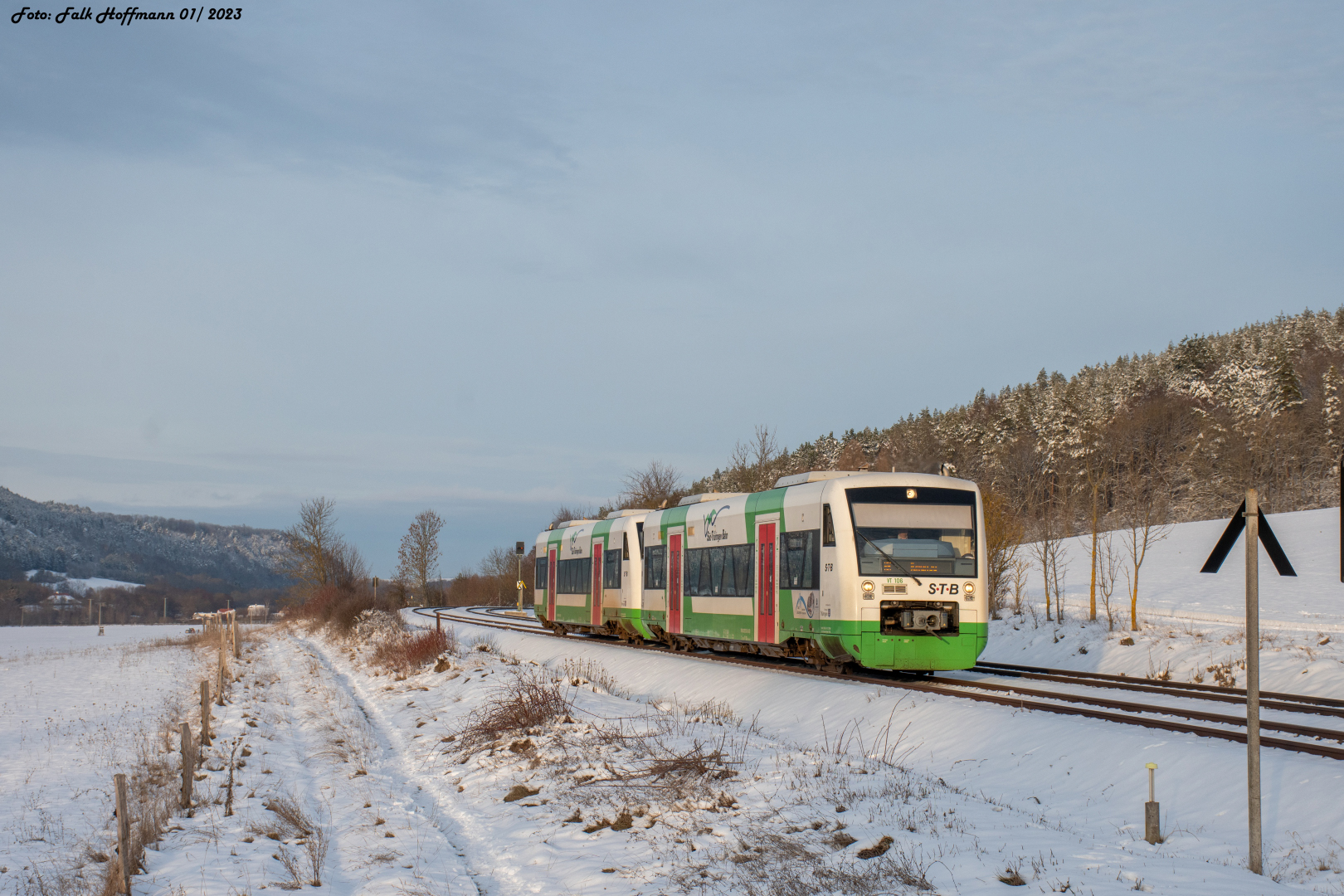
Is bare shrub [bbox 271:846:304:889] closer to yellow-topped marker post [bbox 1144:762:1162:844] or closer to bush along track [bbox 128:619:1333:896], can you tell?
bush along track [bbox 128:619:1333:896]

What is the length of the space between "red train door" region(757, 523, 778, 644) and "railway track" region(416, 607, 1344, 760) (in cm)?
75

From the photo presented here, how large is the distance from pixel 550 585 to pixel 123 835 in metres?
29.3

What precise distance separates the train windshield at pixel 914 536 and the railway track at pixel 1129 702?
1966mm

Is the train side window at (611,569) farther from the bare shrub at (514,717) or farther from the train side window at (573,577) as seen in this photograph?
the bare shrub at (514,717)

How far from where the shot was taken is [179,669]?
3688 cm

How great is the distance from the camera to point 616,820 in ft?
33.6

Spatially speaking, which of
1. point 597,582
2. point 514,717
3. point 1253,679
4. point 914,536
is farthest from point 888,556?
point 597,582

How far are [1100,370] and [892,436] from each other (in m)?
25.8

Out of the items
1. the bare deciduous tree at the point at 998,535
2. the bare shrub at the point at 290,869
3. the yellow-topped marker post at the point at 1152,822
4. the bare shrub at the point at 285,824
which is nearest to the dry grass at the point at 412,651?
the bare shrub at the point at 285,824

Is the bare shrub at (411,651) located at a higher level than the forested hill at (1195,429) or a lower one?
lower

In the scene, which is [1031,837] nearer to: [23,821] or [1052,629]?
[23,821]

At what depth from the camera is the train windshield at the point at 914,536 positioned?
17219mm

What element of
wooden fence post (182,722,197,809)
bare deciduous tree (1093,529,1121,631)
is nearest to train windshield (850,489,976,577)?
bare deciduous tree (1093,529,1121,631)

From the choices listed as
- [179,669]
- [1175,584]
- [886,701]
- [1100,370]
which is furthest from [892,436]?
[886,701]
